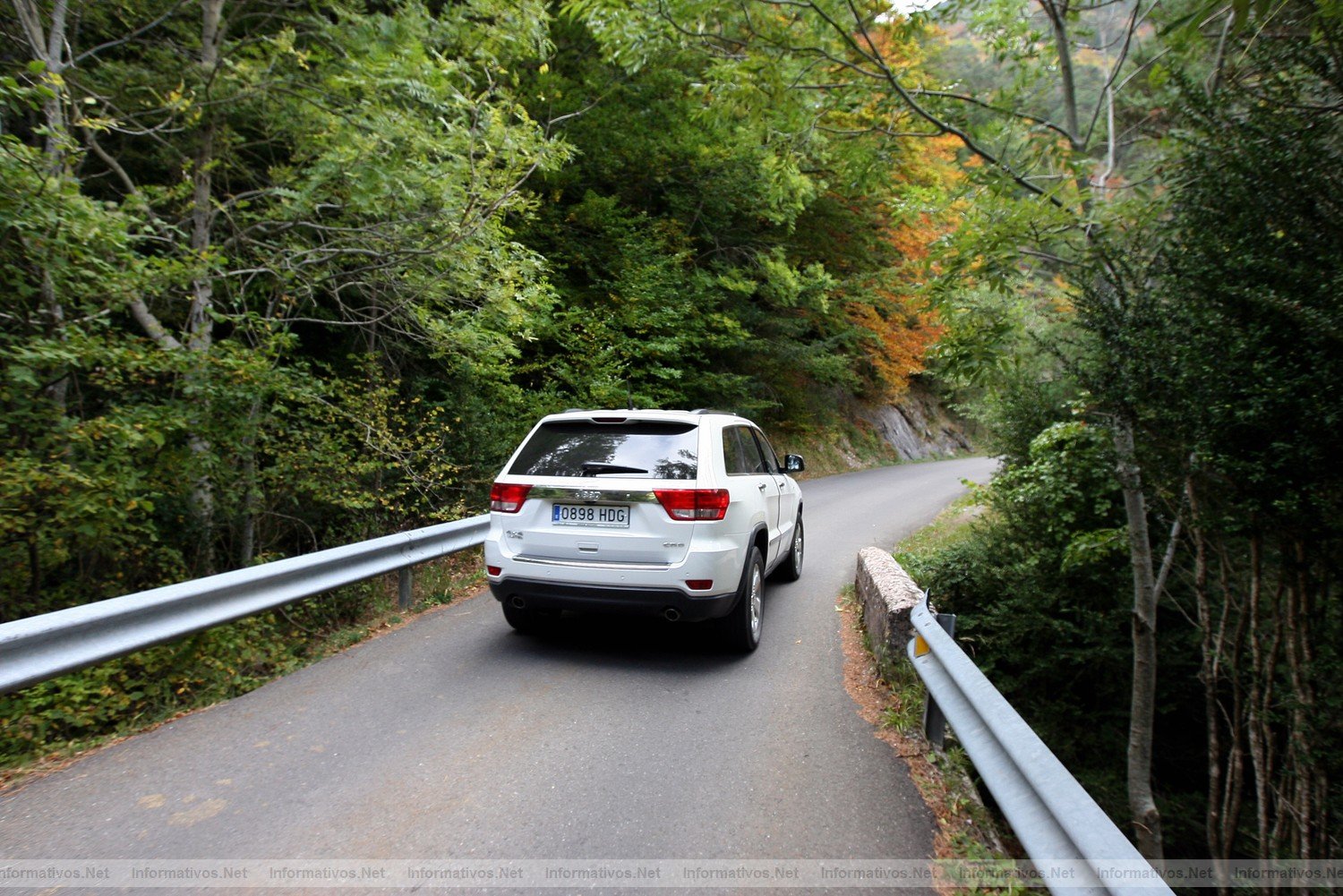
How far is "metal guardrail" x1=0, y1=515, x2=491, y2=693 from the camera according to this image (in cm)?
342

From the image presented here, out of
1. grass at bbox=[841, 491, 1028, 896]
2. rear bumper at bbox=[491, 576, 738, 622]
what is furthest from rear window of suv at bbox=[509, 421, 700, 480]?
grass at bbox=[841, 491, 1028, 896]

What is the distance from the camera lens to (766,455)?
7.10 m

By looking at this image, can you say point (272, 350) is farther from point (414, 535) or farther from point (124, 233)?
point (414, 535)

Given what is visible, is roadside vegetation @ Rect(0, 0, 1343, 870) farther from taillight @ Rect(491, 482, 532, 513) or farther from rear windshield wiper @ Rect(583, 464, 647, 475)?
rear windshield wiper @ Rect(583, 464, 647, 475)

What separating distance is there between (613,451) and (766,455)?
2.36 metres

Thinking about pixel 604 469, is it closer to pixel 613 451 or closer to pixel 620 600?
pixel 613 451

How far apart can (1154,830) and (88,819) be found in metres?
6.38

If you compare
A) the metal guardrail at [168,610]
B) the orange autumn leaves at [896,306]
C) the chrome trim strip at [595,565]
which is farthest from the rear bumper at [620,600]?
the orange autumn leaves at [896,306]

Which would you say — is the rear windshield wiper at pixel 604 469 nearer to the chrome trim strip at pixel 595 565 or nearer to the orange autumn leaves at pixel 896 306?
the chrome trim strip at pixel 595 565

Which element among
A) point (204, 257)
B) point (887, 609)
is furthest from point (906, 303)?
point (204, 257)

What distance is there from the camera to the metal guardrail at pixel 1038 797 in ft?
6.95

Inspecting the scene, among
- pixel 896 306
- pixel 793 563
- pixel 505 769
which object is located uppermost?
pixel 896 306

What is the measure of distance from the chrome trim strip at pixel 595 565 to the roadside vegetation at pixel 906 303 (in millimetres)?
2023

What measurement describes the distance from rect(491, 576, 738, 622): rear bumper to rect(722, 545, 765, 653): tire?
0.72 ft
